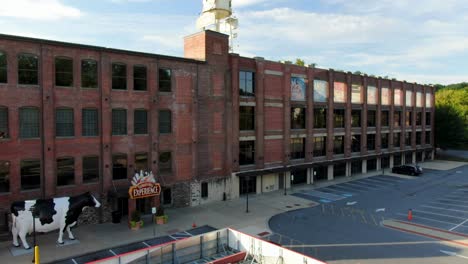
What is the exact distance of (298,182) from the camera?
46.2 meters

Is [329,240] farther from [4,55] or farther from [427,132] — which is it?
[427,132]

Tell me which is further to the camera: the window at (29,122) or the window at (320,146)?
the window at (320,146)

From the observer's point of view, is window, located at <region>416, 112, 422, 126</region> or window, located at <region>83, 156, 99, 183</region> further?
window, located at <region>416, 112, 422, 126</region>

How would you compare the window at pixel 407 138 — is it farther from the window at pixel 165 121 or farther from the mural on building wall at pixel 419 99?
the window at pixel 165 121

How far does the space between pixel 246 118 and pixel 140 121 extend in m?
12.8

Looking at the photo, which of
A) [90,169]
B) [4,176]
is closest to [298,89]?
[90,169]

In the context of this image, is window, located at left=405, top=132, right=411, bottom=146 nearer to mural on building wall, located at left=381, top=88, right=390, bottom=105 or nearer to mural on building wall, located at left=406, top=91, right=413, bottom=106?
mural on building wall, located at left=406, top=91, right=413, bottom=106

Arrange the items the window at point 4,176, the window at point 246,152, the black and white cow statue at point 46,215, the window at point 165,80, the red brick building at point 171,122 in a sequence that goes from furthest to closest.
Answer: the window at point 246,152 → the window at point 165,80 → the red brick building at point 171,122 → the window at point 4,176 → the black and white cow statue at point 46,215

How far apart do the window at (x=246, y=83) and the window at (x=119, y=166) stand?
14927 millimetres

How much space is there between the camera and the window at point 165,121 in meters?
33.6

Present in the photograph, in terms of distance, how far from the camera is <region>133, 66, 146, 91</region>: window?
1248 inches

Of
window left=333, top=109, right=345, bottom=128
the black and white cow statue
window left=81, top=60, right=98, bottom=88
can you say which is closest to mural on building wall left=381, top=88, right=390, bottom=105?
window left=333, top=109, right=345, bottom=128

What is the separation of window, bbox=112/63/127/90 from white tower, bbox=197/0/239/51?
21078mm

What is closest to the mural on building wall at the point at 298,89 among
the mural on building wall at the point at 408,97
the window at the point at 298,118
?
the window at the point at 298,118
